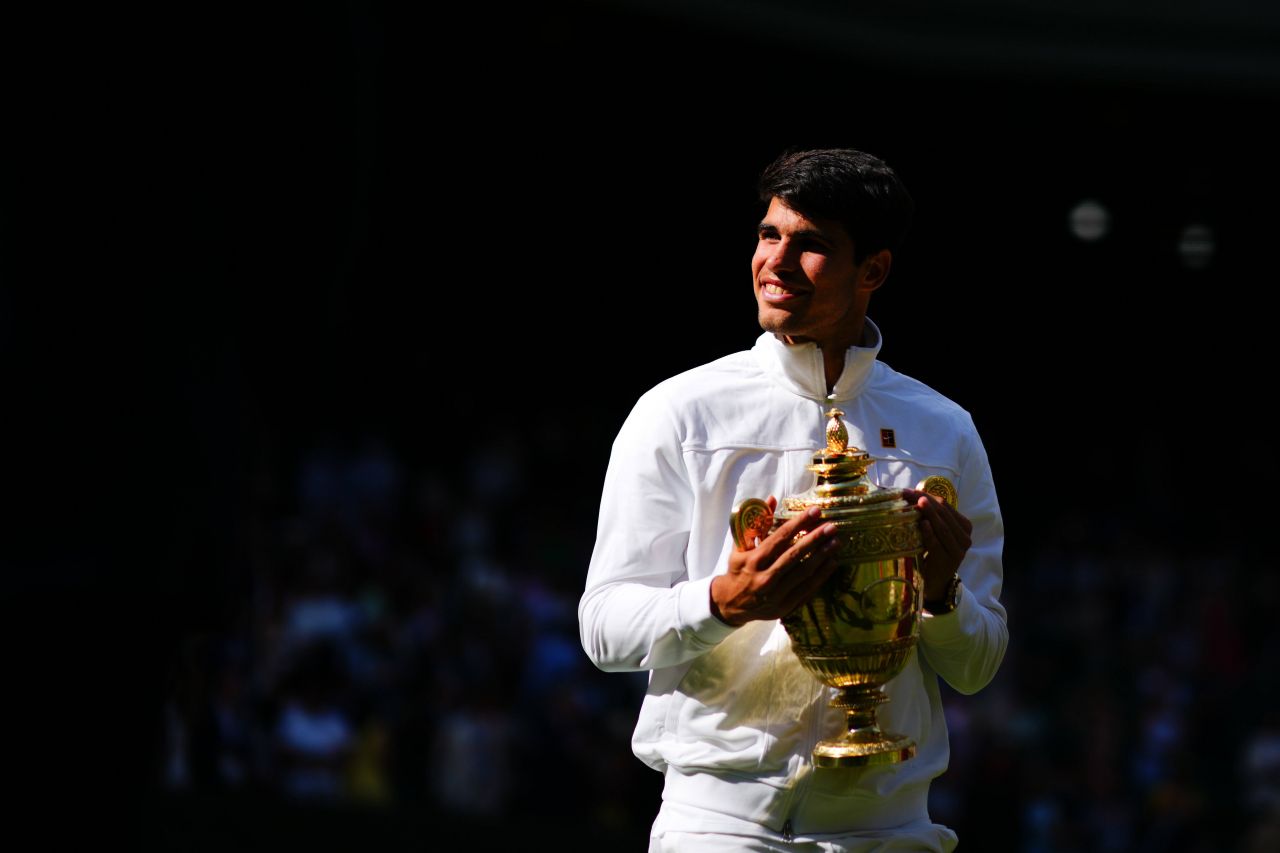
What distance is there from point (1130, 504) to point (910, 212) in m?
8.34

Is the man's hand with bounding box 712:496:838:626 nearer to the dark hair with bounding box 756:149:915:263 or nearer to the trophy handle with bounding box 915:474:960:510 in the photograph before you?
the trophy handle with bounding box 915:474:960:510

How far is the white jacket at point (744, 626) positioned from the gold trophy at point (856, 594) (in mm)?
74

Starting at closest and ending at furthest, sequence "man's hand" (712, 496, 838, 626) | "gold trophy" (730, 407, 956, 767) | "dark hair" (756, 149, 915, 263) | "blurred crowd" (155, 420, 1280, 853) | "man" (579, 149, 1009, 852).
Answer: "man's hand" (712, 496, 838, 626) → "gold trophy" (730, 407, 956, 767) → "man" (579, 149, 1009, 852) → "dark hair" (756, 149, 915, 263) → "blurred crowd" (155, 420, 1280, 853)

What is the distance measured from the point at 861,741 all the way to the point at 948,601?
10.2 inches

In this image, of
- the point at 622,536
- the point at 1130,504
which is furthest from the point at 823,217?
the point at 1130,504

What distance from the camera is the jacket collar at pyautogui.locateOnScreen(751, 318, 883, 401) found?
2.92 m

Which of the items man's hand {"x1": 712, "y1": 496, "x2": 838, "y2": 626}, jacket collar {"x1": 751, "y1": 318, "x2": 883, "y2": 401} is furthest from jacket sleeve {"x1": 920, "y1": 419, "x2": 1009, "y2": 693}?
man's hand {"x1": 712, "y1": 496, "x2": 838, "y2": 626}

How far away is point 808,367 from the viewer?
2924 millimetres

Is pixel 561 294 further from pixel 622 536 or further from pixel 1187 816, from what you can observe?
pixel 622 536

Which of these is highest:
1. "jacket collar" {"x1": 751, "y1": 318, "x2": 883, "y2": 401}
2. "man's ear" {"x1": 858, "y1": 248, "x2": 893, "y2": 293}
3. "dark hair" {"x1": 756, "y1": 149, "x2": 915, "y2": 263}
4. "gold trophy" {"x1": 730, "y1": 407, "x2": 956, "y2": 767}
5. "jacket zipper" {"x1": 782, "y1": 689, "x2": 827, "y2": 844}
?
"dark hair" {"x1": 756, "y1": 149, "x2": 915, "y2": 263}

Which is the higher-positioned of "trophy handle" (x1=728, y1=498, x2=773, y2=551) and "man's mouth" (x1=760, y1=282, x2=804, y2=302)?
"man's mouth" (x1=760, y1=282, x2=804, y2=302)

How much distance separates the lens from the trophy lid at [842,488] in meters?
2.67

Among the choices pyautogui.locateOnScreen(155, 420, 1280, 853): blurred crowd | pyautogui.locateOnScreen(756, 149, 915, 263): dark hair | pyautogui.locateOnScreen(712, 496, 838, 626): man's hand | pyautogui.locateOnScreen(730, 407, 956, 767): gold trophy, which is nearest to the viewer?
pyautogui.locateOnScreen(712, 496, 838, 626): man's hand

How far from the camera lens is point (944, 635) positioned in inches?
112
